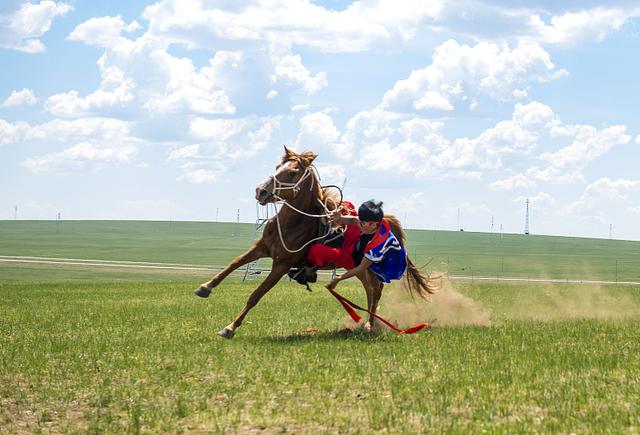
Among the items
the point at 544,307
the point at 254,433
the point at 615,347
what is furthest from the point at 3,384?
the point at 544,307

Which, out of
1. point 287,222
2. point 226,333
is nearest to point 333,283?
point 287,222

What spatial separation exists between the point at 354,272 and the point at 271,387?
13.4 feet

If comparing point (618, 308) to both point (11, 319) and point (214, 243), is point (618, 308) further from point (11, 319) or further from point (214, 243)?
point (214, 243)

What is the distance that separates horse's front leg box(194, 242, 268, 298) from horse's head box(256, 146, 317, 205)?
2.60 ft

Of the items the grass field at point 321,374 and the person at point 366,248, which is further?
the person at point 366,248

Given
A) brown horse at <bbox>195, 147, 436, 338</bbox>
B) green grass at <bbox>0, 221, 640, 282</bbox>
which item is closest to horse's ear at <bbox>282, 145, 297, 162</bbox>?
brown horse at <bbox>195, 147, 436, 338</bbox>

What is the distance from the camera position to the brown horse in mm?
13344

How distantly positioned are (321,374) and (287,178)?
13.9ft

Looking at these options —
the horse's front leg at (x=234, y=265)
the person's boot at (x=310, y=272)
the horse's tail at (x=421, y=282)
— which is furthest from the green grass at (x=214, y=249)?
the horse's front leg at (x=234, y=265)

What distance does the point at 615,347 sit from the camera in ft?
40.2

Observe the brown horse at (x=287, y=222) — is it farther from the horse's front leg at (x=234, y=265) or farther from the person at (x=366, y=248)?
the person at (x=366, y=248)

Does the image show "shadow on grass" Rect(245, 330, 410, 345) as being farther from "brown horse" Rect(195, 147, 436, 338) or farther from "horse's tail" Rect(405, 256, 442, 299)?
"horse's tail" Rect(405, 256, 442, 299)

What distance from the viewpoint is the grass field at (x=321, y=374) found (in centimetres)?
805

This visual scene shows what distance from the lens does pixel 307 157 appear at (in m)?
13.9
